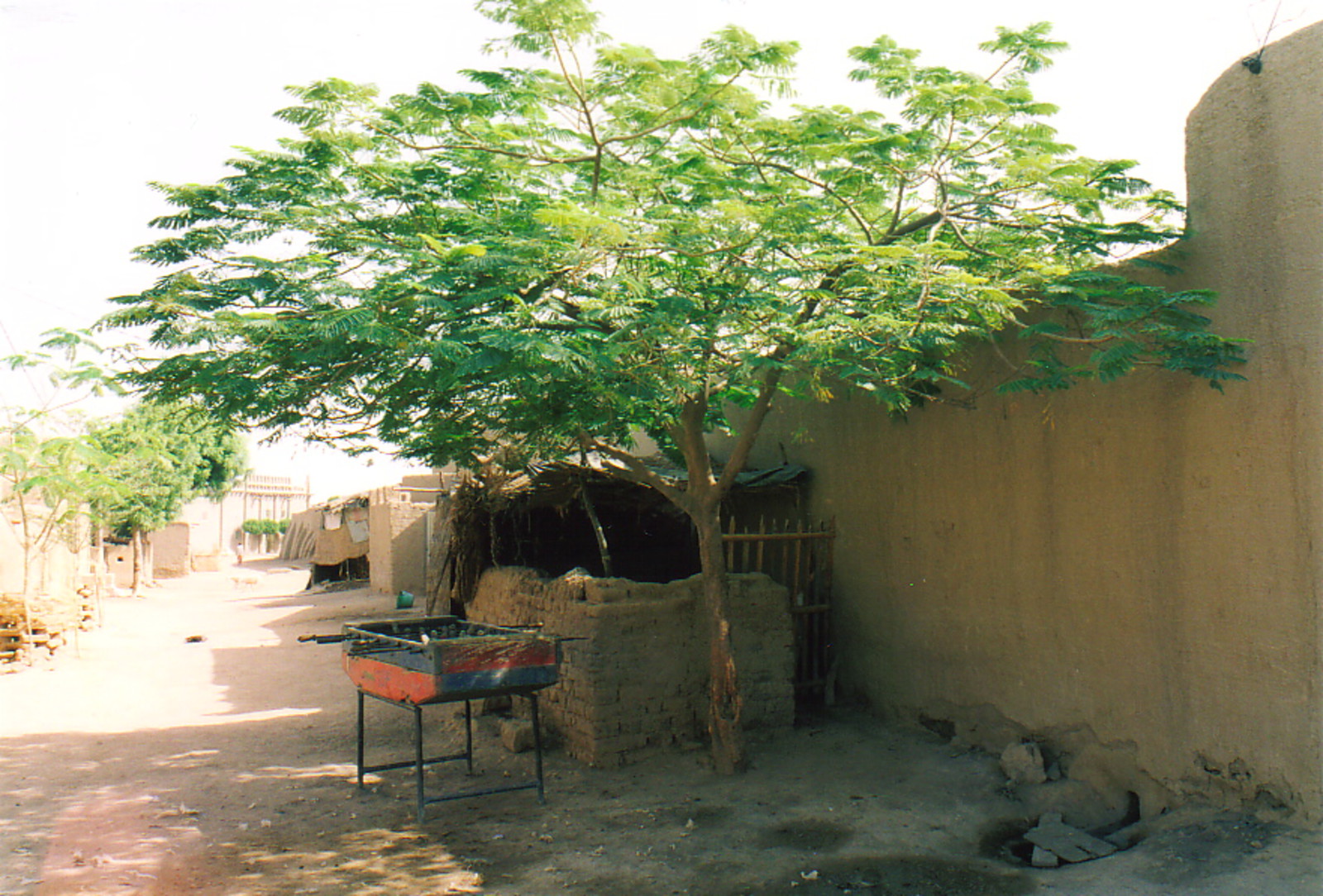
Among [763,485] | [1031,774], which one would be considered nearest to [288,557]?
[763,485]

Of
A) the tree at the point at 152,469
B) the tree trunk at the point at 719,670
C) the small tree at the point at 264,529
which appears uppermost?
the tree at the point at 152,469

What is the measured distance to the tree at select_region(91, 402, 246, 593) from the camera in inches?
657

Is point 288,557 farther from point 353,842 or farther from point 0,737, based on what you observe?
point 353,842

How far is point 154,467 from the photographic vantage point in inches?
847

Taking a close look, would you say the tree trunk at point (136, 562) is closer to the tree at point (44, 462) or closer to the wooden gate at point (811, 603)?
the tree at point (44, 462)

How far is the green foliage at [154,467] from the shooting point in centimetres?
1658

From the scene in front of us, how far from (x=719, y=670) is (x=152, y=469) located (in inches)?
742

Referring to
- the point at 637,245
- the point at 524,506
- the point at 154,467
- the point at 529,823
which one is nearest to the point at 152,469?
the point at 154,467

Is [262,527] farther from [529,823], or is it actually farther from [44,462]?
[529,823]

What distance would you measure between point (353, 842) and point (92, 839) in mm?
1548

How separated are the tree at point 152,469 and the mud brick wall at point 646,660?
8.60m

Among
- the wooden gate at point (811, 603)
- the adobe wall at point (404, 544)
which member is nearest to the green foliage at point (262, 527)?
the adobe wall at point (404, 544)

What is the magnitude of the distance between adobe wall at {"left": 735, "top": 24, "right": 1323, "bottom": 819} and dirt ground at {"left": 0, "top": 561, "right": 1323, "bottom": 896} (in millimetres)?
451

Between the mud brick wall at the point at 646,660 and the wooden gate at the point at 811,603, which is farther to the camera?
the wooden gate at the point at 811,603
